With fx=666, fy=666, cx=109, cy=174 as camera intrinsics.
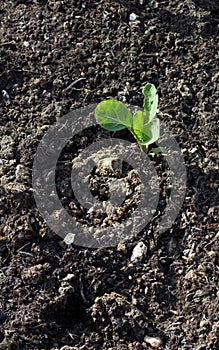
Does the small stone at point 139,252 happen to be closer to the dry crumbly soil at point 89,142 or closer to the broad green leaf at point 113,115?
the dry crumbly soil at point 89,142

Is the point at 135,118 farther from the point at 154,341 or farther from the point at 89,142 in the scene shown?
the point at 154,341

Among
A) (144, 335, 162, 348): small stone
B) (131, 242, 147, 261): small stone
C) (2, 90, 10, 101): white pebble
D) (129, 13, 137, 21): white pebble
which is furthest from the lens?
(129, 13, 137, 21): white pebble

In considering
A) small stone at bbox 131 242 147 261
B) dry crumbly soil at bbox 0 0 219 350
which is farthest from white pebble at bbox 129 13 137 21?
small stone at bbox 131 242 147 261

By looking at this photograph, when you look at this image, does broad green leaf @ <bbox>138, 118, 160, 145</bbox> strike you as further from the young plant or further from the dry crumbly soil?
the dry crumbly soil

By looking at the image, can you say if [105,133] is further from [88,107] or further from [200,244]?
[200,244]

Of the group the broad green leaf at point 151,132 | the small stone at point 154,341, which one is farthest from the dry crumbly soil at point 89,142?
the broad green leaf at point 151,132

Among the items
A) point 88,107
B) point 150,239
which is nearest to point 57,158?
point 88,107
